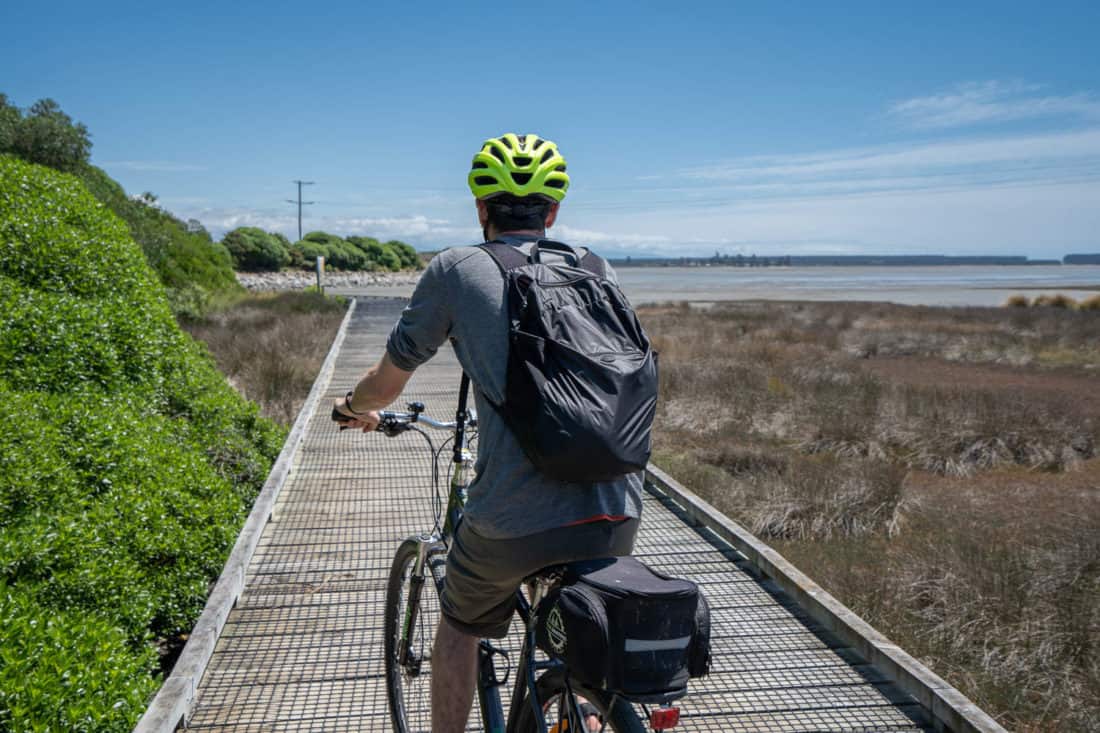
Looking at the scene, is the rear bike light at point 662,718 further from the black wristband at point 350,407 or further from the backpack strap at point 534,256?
the black wristband at point 350,407

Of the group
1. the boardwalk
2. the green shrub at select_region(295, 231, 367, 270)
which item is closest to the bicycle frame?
the boardwalk

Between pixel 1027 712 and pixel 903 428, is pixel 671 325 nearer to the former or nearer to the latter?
pixel 903 428

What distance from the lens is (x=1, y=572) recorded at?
375 centimetres

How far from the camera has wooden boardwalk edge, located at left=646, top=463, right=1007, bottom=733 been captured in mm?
3357

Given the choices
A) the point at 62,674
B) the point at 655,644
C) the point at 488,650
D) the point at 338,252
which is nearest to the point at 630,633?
the point at 655,644

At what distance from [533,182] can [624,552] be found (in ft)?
3.32


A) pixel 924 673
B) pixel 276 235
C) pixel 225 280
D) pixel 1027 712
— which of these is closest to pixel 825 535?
pixel 1027 712

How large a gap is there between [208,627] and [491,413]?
2.62 meters


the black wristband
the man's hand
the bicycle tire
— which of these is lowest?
the bicycle tire

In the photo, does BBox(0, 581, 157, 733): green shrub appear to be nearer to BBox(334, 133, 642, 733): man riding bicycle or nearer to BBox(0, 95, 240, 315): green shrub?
BBox(334, 133, 642, 733): man riding bicycle

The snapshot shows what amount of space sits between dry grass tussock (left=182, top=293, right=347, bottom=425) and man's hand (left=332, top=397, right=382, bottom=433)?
8.90 metres

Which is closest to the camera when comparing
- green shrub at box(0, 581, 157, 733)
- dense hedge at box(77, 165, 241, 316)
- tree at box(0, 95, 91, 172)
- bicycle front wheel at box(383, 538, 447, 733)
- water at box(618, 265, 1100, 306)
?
green shrub at box(0, 581, 157, 733)

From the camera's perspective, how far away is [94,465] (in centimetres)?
486

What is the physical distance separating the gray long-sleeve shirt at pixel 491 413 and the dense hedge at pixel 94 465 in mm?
1981
